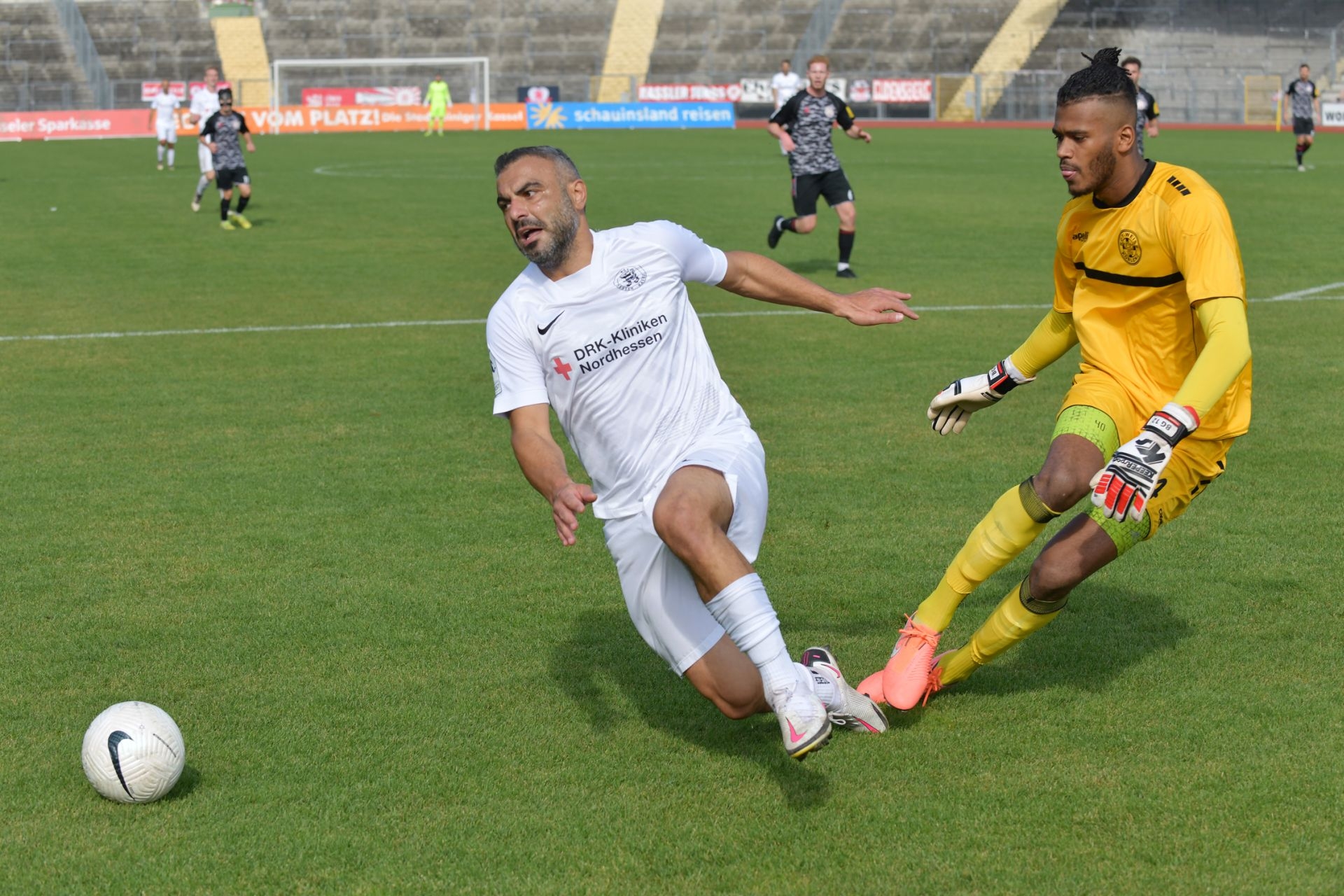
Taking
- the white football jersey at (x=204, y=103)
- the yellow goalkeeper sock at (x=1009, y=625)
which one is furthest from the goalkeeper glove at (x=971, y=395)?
the white football jersey at (x=204, y=103)

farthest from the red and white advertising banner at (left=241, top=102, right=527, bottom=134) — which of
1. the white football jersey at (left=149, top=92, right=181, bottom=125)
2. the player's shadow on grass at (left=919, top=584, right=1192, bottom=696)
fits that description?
the player's shadow on grass at (left=919, top=584, right=1192, bottom=696)

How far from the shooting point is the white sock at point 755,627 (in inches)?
181

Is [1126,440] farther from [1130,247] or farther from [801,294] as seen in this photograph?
[801,294]

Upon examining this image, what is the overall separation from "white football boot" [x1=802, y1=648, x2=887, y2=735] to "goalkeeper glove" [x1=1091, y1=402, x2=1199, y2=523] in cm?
110

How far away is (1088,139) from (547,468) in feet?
7.22

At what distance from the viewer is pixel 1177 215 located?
5.15m

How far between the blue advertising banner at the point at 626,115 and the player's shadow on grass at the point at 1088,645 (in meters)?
51.4

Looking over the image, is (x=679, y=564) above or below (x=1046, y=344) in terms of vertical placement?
below

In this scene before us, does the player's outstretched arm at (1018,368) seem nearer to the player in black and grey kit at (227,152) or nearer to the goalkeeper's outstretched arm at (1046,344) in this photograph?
the goalkeeper's outstretched arm at (1046,344)

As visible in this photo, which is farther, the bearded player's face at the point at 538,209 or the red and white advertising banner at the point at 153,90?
the red and white advertising banner at the point at 153,90

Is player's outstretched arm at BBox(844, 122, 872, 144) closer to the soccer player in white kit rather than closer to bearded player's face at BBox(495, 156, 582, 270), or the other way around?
bearded player's face at BBox(495, 156, 582, 270)

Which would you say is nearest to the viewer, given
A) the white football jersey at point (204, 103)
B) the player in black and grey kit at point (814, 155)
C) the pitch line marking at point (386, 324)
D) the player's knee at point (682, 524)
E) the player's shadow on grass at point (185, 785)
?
the player's knee at point (682, 524)

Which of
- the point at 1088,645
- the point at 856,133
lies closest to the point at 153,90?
the point at 856,133

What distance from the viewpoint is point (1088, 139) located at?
5.23 m
